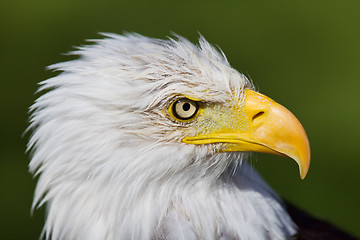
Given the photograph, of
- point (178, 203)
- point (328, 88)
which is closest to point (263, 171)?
point (328, 88)

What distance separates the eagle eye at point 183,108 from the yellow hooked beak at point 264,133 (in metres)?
0.12

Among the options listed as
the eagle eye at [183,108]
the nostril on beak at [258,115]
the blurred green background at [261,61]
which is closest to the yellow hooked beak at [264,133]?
the nostril on beak at [258,115]

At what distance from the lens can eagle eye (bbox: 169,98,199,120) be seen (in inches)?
109

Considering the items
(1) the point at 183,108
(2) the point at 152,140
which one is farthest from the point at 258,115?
(2) the point at 152,140

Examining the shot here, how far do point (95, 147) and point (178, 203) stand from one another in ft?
1.75

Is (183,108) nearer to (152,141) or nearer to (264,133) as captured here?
(152,141)

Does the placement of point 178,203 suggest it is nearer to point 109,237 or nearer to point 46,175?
point 109,237

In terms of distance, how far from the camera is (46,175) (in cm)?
290

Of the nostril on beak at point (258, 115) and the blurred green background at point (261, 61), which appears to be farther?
the blurred green background at point (261, 61)

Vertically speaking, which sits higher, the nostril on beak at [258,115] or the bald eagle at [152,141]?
the nostril on beak at [258,115]

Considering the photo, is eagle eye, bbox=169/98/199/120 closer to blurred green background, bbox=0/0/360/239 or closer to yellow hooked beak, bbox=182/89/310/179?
yellow hooked beak, bbox=182/89/310/179

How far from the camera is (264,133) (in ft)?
9.07

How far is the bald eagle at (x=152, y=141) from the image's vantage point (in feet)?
9.06

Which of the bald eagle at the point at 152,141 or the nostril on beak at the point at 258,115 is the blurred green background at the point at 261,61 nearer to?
the bald eagle at the point at 152,141
